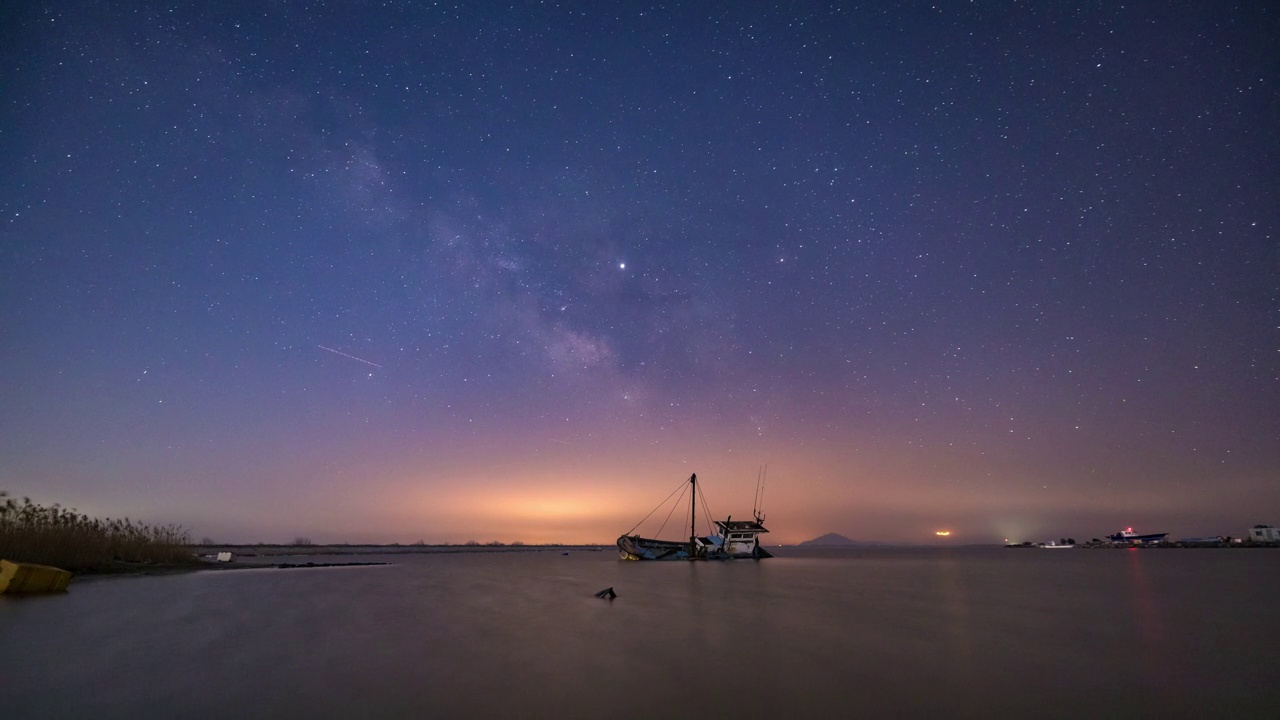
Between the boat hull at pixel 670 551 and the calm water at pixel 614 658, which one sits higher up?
the calm water at pixel 614 658

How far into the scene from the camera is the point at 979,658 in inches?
505

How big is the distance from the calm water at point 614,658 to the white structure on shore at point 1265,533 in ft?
649

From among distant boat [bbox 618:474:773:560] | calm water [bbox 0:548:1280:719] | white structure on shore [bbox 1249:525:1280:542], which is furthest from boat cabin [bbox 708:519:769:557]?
white structure on shore [bbox 1249:525:1280:542]

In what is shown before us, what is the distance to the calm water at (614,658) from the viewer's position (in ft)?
28.8

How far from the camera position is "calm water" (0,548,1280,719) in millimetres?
8789

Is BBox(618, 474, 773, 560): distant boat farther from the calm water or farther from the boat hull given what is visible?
the calm water

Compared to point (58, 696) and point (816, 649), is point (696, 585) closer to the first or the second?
point (816, 649)

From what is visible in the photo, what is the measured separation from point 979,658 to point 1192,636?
9290 mm

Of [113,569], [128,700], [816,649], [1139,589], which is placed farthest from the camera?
[1139,589]

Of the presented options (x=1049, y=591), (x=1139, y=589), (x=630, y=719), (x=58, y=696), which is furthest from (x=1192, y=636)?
(x=58, y=696)

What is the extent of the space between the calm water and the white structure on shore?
649 feet

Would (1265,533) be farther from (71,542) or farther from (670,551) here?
(71,542)

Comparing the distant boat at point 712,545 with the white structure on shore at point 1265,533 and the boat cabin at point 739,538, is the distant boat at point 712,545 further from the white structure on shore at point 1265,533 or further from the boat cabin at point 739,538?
the white structure on shore at point 1265,533

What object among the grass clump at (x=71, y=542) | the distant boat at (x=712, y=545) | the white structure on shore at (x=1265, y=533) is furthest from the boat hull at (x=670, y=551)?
the white structure on shore at (x=1265, y=533)
